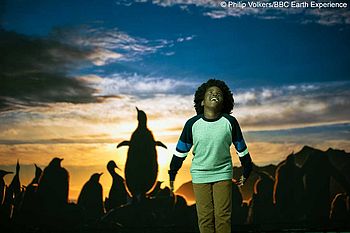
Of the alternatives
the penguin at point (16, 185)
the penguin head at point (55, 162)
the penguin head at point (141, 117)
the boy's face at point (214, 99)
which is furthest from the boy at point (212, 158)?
the penguin at point (16, 185)

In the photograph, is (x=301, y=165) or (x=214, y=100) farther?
(x=301, y=165)

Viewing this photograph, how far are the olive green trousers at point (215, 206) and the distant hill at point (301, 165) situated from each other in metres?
2.56

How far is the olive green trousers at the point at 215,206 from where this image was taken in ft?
7.01

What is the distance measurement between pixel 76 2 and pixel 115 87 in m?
0.97

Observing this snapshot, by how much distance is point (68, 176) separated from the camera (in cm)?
472

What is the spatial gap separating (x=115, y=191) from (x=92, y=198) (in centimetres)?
24

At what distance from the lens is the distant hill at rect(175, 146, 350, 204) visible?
479cm

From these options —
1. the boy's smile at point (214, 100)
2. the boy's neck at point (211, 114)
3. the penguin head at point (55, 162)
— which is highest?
the boy's smile at point (214, 100)

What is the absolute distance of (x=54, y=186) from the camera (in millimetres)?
4750

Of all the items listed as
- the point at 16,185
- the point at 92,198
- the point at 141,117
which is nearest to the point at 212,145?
the point at 141,117

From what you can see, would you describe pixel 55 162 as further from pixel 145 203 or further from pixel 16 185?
pixel 145 203

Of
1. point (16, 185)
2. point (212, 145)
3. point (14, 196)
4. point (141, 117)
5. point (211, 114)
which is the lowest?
point (14, 196)

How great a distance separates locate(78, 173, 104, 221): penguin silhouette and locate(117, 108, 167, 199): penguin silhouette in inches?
12.0

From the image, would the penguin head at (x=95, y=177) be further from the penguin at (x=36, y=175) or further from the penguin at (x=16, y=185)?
the penguin at (x=16, y=185)
